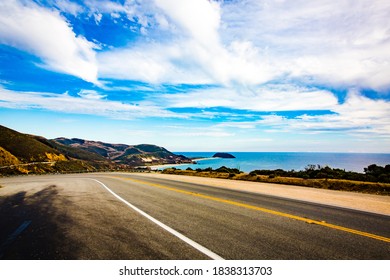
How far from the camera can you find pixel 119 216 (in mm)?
7012

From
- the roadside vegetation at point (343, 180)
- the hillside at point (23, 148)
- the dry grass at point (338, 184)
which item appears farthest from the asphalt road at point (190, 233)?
the hillside at point (23, 148)

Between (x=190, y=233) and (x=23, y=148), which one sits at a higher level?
(x=23, y=148)

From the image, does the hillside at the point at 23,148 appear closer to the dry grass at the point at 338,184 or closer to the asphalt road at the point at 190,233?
the dry grass at the point at 338,184

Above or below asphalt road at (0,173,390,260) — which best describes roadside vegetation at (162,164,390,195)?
above

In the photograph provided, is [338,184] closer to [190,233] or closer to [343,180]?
[343,180]

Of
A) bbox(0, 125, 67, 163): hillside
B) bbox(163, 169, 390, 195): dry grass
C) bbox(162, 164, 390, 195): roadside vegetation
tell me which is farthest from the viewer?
bbox(0, 125, 67, 163): hillside

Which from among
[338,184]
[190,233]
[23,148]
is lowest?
[190,233]

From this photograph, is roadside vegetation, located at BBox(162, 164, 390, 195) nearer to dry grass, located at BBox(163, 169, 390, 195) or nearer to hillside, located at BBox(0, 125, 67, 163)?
dry grass, located at BBox(163, 169, 390, 195)

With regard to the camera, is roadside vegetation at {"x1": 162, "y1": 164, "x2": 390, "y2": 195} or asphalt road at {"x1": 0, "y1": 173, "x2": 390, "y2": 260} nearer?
asphalt road at {"x1": 0, "y1": 173, "x2": 390, "y2": 260}

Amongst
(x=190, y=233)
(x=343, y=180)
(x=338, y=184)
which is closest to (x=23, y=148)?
(x=338, y=184)

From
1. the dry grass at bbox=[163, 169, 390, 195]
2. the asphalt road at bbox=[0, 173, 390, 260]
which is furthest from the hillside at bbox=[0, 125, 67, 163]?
the asphalt road at bbox=[0, 173, 390, 260]

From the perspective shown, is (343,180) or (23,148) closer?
(343,180)
